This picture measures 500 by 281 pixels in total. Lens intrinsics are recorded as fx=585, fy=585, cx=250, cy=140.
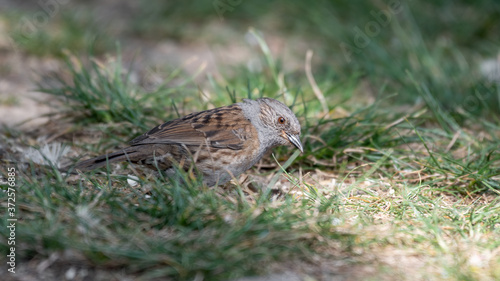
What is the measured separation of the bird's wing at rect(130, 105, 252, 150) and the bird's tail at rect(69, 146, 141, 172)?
2.9 inches

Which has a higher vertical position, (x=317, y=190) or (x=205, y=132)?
(x=205, y=132)

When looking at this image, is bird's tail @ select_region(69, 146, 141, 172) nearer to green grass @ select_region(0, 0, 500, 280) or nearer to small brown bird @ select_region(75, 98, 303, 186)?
small brown bird @ select_region(75, 98, 303, 186)

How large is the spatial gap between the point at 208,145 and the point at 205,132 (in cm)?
11

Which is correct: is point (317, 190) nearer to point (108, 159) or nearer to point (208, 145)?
point (208, 145)

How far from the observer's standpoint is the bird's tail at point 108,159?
3881 millimetres

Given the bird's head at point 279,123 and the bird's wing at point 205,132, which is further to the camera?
the bird's head at point 279,123

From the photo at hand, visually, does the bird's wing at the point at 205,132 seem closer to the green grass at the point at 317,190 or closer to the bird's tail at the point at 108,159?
the bird's tail at the point at 108,159

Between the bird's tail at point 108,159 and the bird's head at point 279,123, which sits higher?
the bird's head at point 279,123

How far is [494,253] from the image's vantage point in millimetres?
3080

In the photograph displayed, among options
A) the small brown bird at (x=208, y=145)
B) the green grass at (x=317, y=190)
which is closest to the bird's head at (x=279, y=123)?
the small brown bird at (x=208, y=145)

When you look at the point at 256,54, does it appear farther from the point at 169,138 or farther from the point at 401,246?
the point at 401,246

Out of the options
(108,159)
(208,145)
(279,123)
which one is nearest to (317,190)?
(279,123)

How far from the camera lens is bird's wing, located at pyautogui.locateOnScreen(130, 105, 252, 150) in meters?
3.96

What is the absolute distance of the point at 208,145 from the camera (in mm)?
3953
